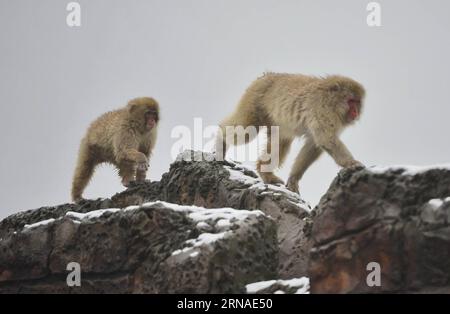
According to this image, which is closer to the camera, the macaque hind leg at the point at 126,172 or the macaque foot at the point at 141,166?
the macaque foot at the point at 141,166

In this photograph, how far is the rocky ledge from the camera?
7215mm

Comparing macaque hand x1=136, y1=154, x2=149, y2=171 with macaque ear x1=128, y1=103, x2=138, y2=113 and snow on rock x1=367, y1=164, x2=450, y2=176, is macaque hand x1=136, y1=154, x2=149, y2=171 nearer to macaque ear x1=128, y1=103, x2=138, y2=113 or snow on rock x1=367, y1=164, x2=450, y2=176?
macaque ear x1=128, y1=103, x2=138, y2=113

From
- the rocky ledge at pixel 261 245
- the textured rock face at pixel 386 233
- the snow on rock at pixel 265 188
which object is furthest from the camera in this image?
the snow on rock at pixel 265 188

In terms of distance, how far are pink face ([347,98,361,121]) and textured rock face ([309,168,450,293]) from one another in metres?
3.86

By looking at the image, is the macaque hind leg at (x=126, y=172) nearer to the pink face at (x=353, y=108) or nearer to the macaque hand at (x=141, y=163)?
the macaque hand at (x=141, y=163)

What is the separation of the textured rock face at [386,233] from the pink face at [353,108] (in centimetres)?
386

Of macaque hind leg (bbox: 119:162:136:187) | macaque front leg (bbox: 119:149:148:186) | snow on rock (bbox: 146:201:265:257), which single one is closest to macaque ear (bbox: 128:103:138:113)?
macaque front leg (bbox: 119:149:148:186)

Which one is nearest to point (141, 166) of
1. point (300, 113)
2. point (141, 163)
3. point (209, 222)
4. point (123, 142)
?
point (141, 163)

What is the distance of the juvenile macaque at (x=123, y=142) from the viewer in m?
12.6

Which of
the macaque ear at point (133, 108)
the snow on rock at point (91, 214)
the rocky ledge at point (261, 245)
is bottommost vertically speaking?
the rocky ledge at point (261, 245)

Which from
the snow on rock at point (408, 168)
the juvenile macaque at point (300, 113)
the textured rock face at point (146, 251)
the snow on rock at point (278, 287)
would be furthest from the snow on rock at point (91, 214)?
the juvenile macaque at point (300, 113)

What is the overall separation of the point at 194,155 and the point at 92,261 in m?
3.38

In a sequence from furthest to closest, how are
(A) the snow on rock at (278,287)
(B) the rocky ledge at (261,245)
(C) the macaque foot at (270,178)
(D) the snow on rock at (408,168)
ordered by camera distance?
1. (C) the macaque foot at (270,178)
2. (A) the snow on rock at (278,287)
3. (D) the snow on rock at (408,168)
4. (B) the rocky ledge at (261,245)
